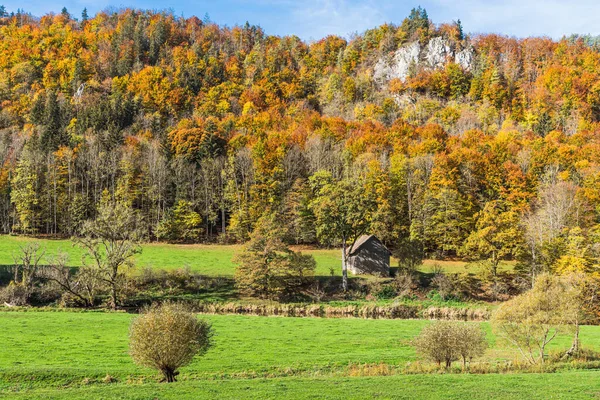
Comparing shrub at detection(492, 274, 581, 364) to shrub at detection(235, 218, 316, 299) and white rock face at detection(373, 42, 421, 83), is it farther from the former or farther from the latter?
white rock face at detection(373, 42, 421, 83)

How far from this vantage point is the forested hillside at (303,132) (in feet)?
237

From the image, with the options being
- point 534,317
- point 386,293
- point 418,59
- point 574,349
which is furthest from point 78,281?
point 418,59

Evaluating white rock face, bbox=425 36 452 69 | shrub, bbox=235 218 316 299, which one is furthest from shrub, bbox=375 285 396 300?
white rock face, bbox=425 36 452 69

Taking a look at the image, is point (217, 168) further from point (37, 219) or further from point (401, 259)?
point (401, 259)

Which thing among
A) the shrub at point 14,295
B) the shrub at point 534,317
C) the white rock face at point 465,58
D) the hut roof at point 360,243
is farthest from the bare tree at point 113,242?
the white rock face at point 465,58

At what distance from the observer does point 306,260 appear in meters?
51.4

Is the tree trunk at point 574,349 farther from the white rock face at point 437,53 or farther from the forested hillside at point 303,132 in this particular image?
the white rock face at point 437,53

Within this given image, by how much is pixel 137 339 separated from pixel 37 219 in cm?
6779

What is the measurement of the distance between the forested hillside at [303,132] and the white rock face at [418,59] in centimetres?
52

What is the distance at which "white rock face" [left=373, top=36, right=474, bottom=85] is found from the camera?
142500 mm

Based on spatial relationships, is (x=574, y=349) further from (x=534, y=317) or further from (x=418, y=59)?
(x=418, y=59)

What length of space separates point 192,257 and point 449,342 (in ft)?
152

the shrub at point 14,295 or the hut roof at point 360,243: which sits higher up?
the hut roof at point 360,243

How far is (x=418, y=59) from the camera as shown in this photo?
480ft
